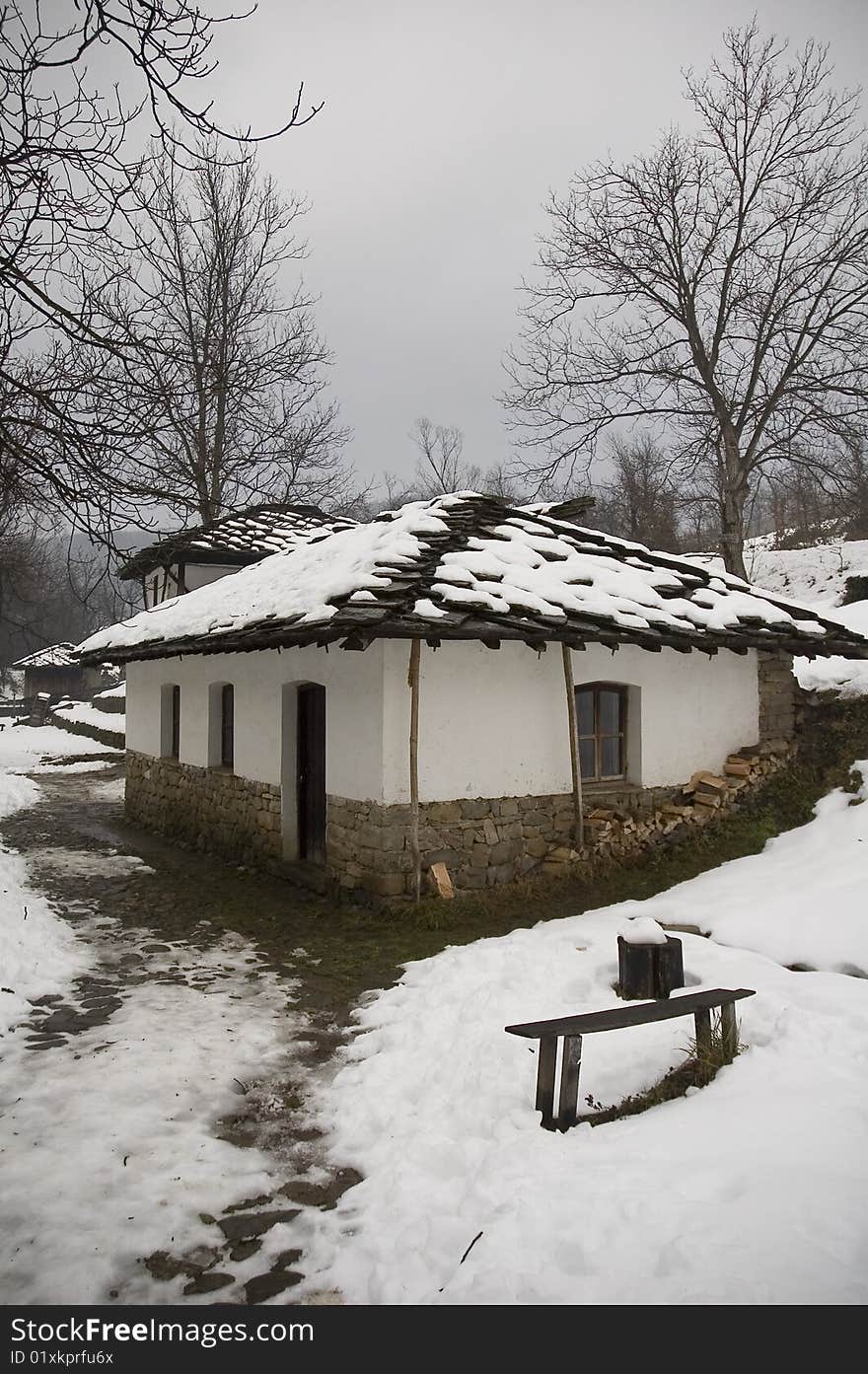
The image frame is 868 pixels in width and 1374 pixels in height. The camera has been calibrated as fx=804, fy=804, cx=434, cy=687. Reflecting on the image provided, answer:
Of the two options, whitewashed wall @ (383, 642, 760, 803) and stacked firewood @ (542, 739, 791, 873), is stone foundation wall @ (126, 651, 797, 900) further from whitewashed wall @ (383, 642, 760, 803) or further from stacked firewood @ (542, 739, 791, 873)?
whitewashed wall @ (383, 642, 760, 803)

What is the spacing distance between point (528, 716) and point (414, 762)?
149 cm

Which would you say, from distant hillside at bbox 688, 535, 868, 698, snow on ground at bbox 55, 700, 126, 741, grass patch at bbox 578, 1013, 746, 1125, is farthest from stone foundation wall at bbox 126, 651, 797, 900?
snow on ground at bbox 55, 700, 126, 741

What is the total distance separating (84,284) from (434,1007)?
518 centimetres

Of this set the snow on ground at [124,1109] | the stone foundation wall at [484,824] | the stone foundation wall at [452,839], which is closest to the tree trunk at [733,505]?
the stone foundation wall at [484,824]

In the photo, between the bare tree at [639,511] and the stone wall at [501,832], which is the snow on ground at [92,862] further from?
the bare tree at [639,511]

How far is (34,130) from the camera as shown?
3900mm

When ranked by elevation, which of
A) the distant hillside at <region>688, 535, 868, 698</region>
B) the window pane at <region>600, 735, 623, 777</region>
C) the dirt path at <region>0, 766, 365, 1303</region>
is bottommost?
the dirt path at <region>0, 766, 365, 1303</region>

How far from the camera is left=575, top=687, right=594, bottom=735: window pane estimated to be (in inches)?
348

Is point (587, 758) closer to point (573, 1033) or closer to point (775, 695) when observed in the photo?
point (775, 695)

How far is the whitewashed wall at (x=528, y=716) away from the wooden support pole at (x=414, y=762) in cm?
15

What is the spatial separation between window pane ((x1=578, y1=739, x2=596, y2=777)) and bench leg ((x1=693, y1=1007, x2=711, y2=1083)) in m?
4.87

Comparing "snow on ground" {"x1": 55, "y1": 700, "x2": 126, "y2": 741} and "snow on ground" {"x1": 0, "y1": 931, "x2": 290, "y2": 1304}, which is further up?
"snow on ground" {"x1": 55, "y1": 700, "x2": 126, "y2": 741}
